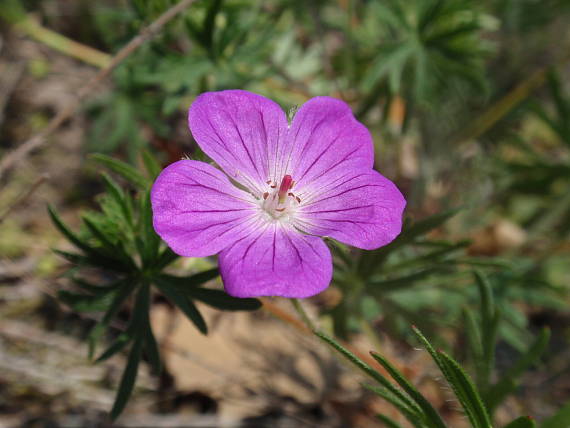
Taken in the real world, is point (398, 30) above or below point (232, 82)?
above

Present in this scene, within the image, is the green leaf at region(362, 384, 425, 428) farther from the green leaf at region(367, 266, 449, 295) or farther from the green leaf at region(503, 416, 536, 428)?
the green leaf at region(367, 266, 449, 295)

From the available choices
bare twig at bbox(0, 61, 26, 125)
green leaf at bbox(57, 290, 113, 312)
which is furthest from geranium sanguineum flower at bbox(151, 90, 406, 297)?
bare twig at bbox(0, 61, 26, 125)

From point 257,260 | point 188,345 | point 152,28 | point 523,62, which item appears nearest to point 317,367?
point 188,345

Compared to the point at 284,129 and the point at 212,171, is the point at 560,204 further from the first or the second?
the point at 212,171

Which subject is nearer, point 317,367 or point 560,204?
point 317,367

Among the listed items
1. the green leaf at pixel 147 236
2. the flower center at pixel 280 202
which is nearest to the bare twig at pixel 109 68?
the green leaf at pixel 147 236

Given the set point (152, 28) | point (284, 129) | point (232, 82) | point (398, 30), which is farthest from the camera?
point (398, 30)
